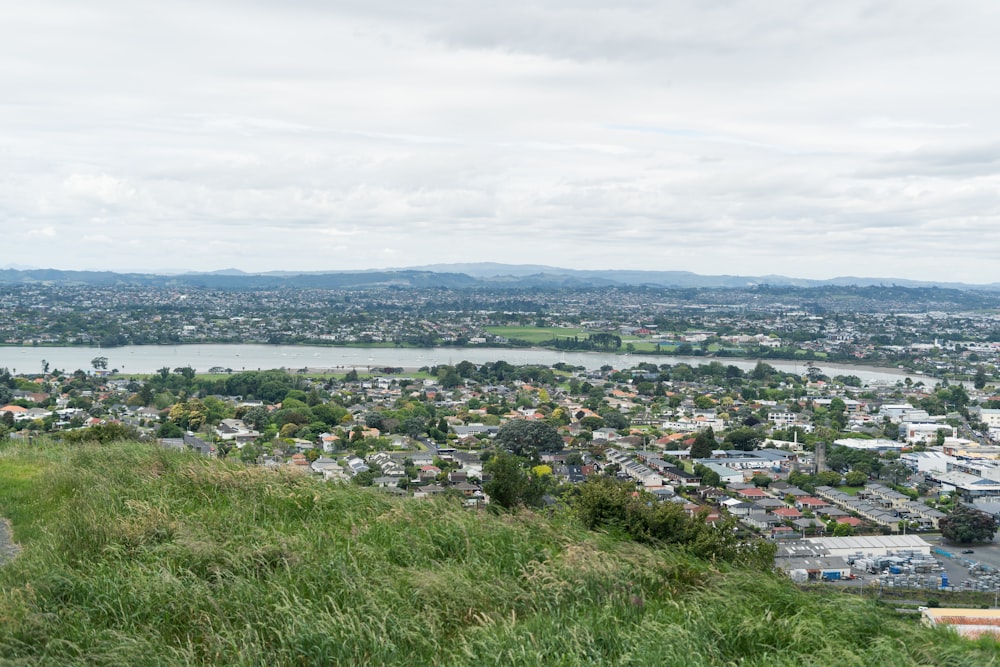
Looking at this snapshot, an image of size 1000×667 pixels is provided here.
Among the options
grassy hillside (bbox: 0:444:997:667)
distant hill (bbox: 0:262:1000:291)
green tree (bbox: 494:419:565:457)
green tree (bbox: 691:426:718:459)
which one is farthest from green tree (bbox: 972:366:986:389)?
distant hill (bbox: 0:262:1000:291)

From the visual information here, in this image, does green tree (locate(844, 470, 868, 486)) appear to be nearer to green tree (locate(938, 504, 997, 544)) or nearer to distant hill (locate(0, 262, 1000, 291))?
green tree (locate(938, 504, 997, 544))

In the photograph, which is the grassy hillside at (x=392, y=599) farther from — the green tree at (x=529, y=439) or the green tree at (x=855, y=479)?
the green tree at (x=855, y=479)

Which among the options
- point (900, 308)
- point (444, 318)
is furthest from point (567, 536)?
point (900, 308)

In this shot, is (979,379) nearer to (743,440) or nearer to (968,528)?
(743,440)

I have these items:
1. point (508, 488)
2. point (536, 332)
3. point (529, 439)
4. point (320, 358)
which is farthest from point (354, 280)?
point (508, 488)

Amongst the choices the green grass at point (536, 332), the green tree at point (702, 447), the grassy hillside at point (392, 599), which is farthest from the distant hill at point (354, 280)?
the grassy hillside at point (392, 599)

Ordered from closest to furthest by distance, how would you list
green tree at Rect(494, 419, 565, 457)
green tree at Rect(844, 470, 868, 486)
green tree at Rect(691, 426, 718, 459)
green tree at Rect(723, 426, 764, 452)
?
green tree at Rect(844, 470, 868, 486) < green tree at Rect(494, 419, 565, 457) < green tree at Rect(691, 426, 718, 459) < green tree at Rect(723, 426, 764, 452)

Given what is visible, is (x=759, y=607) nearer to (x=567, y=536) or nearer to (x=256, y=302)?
(x=567, y=536)
